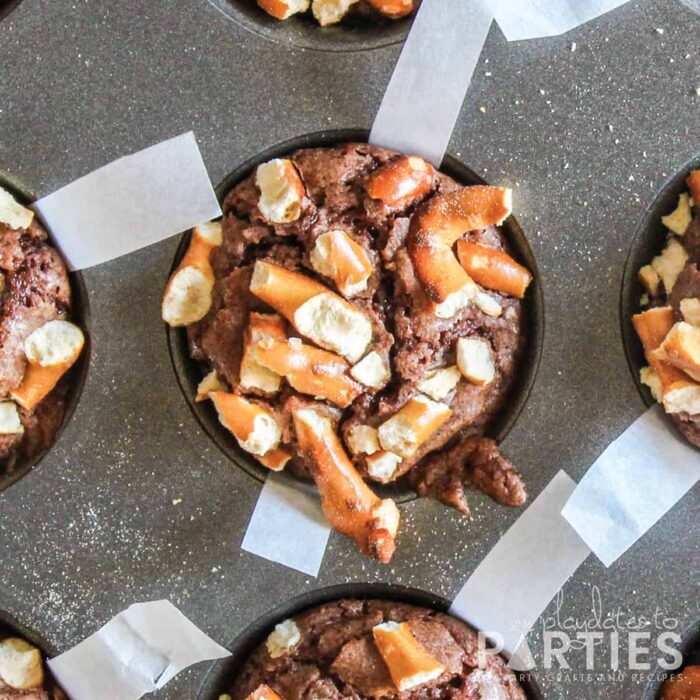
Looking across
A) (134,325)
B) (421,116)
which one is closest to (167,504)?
(134,325)

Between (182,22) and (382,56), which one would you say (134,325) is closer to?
(182,22)

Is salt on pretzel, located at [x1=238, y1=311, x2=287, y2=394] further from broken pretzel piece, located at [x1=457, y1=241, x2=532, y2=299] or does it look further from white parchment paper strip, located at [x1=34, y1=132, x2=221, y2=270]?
broken pretzel piece, located at [x1=457, y1=241, x2=532, y2=299]

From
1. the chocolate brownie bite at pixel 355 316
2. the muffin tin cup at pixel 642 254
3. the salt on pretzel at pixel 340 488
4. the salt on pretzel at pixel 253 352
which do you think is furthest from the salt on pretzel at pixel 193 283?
the muffin tin cup at pixel 642 254

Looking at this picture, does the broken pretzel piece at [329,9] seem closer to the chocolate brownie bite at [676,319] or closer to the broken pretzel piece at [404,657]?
the chocolate brownie bite at [676,319]

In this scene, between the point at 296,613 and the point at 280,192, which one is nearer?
the point at 280,192

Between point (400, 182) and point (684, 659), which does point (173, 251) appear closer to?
point (400, 182)

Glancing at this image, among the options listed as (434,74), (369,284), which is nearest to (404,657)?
(369,284)

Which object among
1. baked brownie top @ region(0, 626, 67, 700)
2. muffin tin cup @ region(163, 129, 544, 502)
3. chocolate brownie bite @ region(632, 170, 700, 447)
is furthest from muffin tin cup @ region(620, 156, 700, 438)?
baked brownie top @ region(0, 626, 67, 700)
